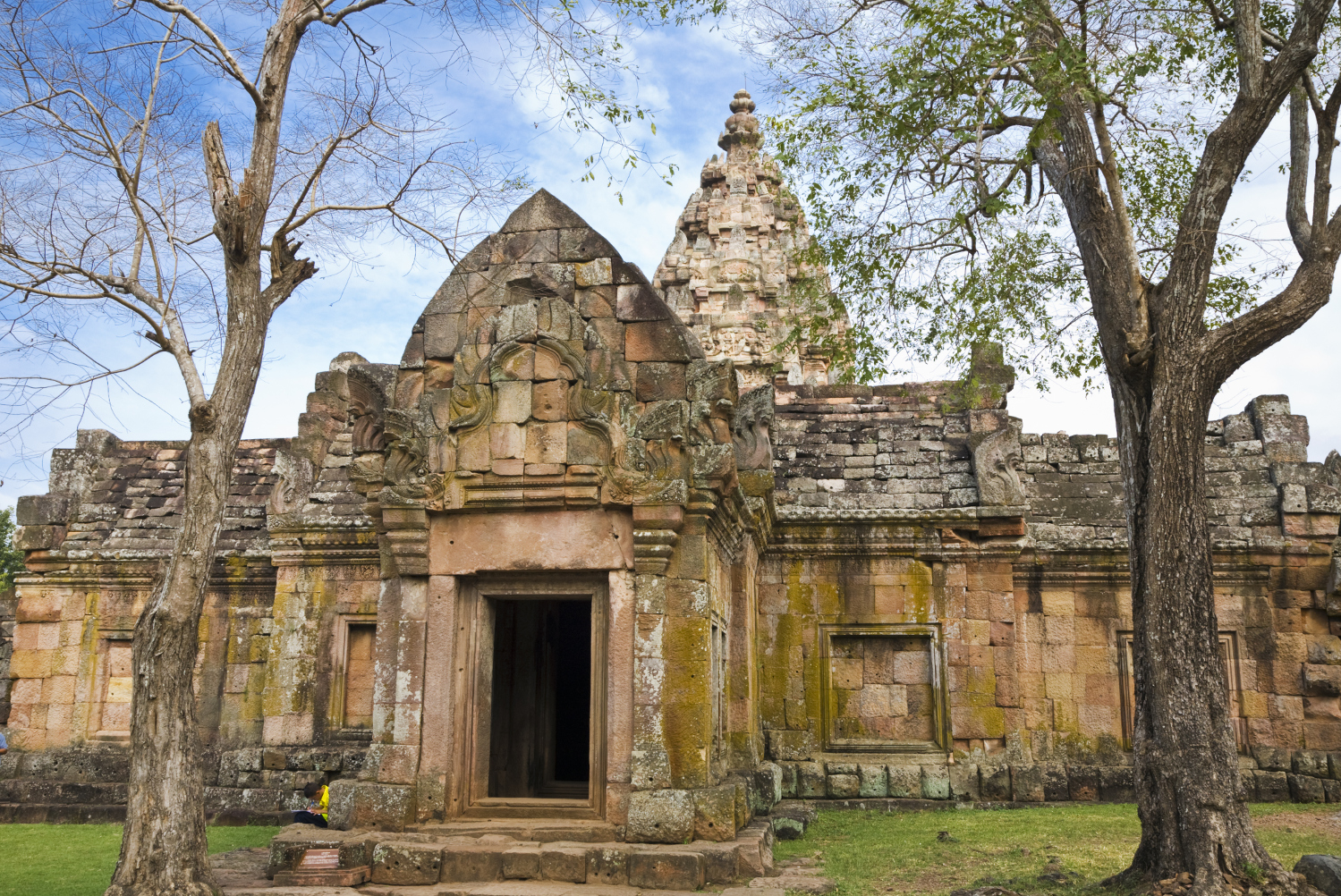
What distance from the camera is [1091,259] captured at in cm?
811

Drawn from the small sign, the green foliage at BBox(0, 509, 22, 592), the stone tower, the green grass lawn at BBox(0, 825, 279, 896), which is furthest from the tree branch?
the green foliage at BBox(0, 509, 22, 592)

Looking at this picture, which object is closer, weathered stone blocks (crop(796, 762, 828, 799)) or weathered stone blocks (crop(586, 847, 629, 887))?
weathered stone blocks (crop(586, 847, 629, 887))

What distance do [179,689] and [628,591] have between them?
3100mm

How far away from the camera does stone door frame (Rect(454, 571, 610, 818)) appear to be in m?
7.87

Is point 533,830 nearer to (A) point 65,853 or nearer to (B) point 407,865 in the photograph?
(B) point 407,865

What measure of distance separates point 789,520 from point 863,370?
215 cm

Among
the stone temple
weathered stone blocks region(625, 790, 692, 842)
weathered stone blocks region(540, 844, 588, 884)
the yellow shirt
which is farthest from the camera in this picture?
the yellow shirt

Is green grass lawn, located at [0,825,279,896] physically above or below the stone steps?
below

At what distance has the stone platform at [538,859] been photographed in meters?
6.98

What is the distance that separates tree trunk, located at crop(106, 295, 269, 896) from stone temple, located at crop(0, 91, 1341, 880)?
1.22 meters

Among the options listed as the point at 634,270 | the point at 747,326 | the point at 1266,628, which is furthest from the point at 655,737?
the point at 747,326

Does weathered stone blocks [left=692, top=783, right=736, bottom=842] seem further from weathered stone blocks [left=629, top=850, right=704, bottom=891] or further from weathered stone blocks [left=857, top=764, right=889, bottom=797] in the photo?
weathered stone blocks [left=857, top=764, right=889, bottom=797]

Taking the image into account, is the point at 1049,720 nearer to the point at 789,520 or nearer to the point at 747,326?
the point at 789,520

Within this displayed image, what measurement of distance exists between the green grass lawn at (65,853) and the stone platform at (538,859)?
194 cm
